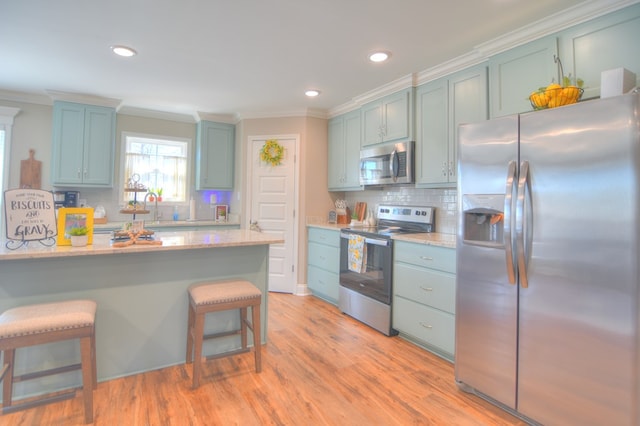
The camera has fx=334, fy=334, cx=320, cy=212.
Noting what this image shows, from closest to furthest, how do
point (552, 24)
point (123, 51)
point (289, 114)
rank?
point (552, 24) → point (123, 51) → point (289, 114)

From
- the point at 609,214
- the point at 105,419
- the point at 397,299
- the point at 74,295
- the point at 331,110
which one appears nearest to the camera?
the point at 609,214

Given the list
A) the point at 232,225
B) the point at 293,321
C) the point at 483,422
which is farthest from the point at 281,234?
the point at 483,422

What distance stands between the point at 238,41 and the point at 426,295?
248 centimetres

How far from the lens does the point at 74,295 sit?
2068mm

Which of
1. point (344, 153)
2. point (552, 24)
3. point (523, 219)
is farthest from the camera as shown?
point (344, 153)

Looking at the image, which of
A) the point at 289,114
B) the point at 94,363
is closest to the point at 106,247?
the point at 94,363

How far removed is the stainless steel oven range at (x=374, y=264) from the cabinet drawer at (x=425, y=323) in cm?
11

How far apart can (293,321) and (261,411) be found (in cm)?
145

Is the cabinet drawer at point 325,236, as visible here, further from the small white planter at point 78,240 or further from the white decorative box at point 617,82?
the white decorative box at point 617,82

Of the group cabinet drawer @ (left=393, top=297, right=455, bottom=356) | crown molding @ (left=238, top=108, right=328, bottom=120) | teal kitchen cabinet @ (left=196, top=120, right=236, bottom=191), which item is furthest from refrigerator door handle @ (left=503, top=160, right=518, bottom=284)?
teal kitchen cabinet @ (left=196, top=120, right=236, bottom=191)

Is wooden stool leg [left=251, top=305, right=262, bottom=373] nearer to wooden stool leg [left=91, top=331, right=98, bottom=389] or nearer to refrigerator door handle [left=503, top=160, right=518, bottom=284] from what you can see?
wooden stool leg [left=91, top=331, right=98, bottom=389]

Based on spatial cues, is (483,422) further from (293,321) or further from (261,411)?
(293,321)

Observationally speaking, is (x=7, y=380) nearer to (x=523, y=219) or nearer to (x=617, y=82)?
(x=523, y=219)

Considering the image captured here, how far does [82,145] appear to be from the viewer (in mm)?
4016
